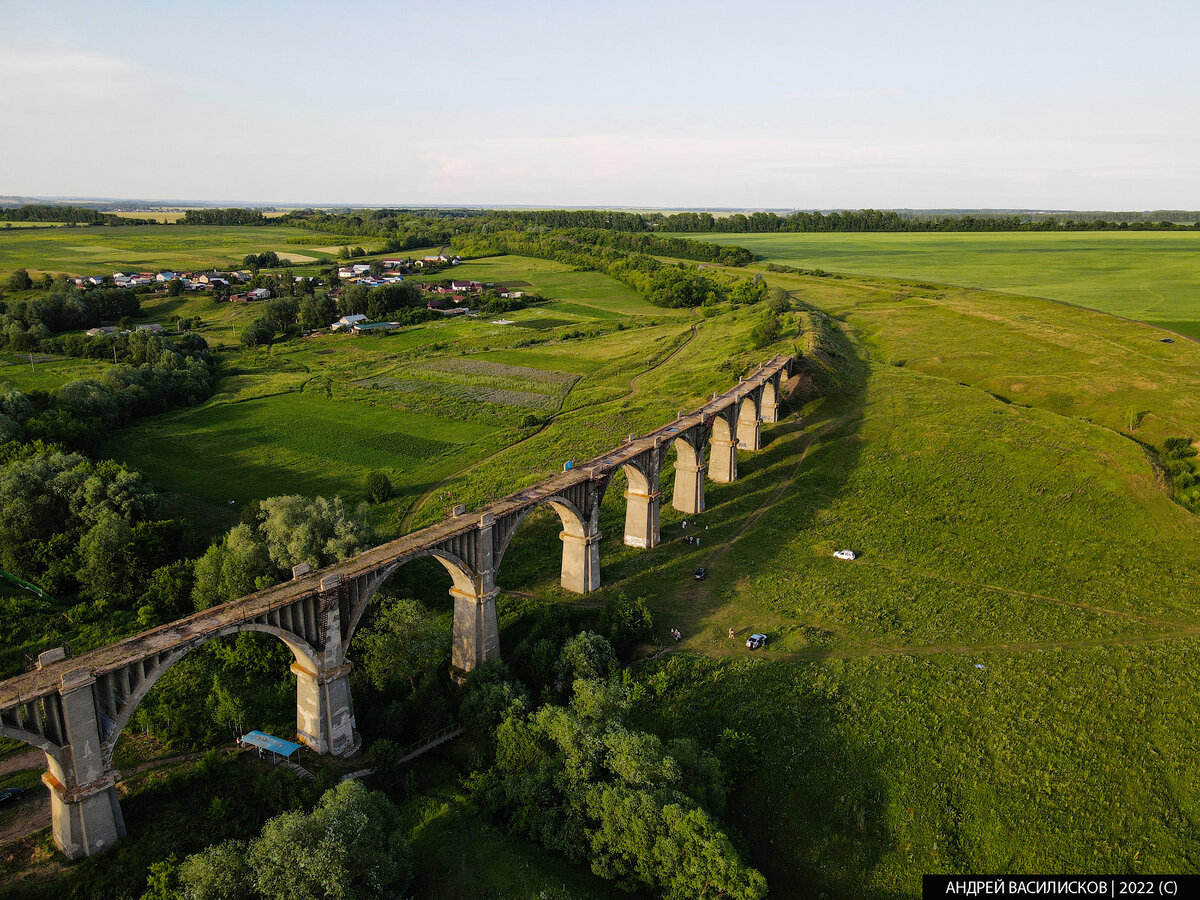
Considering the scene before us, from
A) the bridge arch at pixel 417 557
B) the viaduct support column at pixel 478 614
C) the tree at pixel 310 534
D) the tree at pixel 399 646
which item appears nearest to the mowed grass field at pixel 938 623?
the viaduct support column at pixel 478 614

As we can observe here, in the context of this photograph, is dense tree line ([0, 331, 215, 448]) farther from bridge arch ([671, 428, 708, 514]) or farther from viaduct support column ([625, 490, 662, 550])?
bridge arch ([671, 428, 708, 514])

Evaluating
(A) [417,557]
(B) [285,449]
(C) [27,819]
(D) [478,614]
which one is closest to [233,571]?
(A) [417,557]

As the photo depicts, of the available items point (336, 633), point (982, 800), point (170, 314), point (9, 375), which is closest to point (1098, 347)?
point (982, 800)

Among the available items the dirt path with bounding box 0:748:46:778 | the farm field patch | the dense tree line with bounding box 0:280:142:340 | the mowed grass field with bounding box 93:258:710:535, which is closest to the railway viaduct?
the dirt path with bounding box 0:748:46:778

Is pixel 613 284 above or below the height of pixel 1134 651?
above

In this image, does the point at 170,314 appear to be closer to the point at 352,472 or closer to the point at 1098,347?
the point at 352,472
